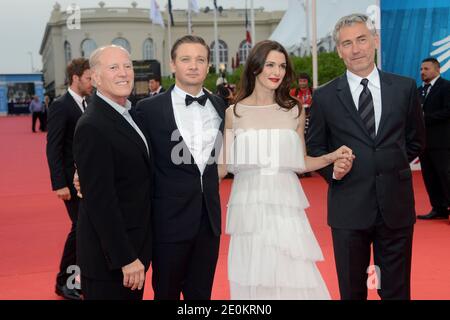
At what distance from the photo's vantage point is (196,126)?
3.45 metres

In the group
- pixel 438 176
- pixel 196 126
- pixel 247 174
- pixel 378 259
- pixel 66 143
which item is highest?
pixel 196 126

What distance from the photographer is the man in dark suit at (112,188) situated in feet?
9.35

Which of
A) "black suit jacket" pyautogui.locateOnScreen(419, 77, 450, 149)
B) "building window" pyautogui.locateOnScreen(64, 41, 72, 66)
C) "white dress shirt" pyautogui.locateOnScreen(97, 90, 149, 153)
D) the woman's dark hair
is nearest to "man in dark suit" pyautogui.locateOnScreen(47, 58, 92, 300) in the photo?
the woman's dark hair

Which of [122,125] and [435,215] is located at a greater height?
[122,125]

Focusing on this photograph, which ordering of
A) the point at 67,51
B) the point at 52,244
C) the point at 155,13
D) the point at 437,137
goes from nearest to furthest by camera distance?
the point at 52,244 < the point at 437,137 < the point at 155,13 < the point at 67,51

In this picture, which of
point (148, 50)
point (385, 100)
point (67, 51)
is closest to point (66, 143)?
point (385, 100)

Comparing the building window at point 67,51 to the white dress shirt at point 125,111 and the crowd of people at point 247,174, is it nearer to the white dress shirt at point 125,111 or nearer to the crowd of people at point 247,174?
the crowd of people at point 247,174

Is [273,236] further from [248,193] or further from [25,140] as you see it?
[25,140]

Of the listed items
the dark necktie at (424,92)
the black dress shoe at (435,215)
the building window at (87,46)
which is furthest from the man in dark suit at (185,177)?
the building window at (87,46)

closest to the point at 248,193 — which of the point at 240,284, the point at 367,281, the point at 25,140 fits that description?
the point at 240,284

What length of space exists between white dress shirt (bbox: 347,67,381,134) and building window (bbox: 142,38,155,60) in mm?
70849

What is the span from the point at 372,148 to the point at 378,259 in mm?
666

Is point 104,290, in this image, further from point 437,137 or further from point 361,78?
point 437,137

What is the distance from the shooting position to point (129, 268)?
2.92 m
